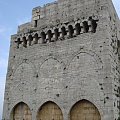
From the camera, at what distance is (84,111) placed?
1345 cm

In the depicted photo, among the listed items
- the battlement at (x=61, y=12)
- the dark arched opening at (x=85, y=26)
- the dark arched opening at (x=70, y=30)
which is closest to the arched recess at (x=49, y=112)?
the dark arched opening at (x=70, y=30)

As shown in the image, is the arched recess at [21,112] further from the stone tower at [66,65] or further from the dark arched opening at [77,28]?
the dark arched opening at [77,28]

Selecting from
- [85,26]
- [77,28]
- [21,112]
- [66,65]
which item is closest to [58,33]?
[77,28]

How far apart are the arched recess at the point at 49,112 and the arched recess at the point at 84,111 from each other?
91cm

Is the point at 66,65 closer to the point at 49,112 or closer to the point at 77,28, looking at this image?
the point at 77,28

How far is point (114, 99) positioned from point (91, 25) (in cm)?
459

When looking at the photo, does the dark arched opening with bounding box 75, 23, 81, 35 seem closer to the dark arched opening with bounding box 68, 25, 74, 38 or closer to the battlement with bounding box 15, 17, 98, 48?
the battlement with bounding box 15, 17, 98, 48

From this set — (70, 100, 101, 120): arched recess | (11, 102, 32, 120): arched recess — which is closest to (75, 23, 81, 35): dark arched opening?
(70, 100, 101, 120): arched recess

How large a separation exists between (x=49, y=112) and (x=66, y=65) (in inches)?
122

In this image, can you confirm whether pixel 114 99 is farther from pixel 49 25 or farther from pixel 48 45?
pixel 49 25

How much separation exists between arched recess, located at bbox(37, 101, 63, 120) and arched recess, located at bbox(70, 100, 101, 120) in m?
0.91

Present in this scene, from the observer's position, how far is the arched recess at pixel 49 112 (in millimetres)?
14285

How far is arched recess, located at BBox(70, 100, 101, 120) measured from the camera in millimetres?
13120

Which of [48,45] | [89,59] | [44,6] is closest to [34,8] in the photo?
[44,6]
